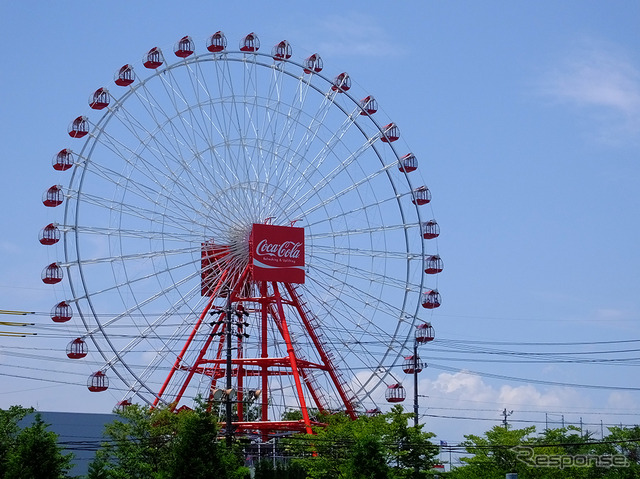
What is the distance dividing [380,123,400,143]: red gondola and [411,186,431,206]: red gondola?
315cm

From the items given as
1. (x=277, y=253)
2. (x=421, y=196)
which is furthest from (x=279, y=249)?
(x=421, y=196)

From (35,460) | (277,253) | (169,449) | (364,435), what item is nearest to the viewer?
(35,460)

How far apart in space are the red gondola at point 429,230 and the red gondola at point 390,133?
505cm

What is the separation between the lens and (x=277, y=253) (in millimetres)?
56625

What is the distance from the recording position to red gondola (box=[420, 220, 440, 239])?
6156 centimetres

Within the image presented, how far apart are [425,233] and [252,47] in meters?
13.9

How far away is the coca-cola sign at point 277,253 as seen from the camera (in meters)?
55.9

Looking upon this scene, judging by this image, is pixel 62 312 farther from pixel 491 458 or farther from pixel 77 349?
pixel 491 458

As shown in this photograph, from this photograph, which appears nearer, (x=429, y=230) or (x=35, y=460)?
(x=35, y=460)

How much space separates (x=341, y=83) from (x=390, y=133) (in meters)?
3.89

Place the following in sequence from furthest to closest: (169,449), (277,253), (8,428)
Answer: (277,253)
(8,428)
(169,449)

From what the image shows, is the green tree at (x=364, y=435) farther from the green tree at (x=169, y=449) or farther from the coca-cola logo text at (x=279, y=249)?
the coca-cola logo text at (x=279, y=249)

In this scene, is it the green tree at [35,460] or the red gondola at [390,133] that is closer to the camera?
the green tree at [35,460]

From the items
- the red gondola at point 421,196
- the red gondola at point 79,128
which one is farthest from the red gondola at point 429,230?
the red gondola at point 79,128
